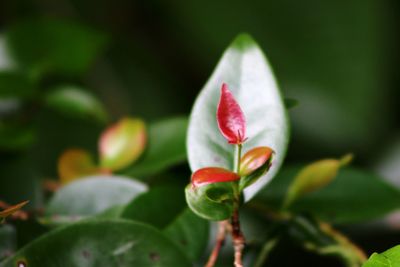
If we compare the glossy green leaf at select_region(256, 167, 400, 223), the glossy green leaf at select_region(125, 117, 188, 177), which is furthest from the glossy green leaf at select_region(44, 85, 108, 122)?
the glossy green leaf at select_region(256, 167, 400, 223)

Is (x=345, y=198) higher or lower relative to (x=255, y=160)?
lower

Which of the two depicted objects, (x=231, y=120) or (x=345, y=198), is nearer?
(x=231, y=120)

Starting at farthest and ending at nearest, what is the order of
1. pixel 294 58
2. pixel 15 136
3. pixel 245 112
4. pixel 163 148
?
1. pixel 294 58
2. pixel 15 136
3. pixel 163 148
4. pixel 245 112

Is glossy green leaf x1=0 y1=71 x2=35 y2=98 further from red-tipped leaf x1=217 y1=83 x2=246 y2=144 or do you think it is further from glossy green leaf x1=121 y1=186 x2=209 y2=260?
red-tipped leaf x1=217 y1=83 x2=246 y2=144

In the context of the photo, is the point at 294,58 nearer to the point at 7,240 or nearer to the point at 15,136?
the point at 15,136

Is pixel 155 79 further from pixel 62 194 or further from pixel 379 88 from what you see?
pixel 62 194

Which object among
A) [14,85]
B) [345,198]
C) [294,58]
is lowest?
[294,58]

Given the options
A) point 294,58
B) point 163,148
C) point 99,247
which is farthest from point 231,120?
point 294,58

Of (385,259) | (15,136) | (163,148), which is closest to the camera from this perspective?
(385,259)
